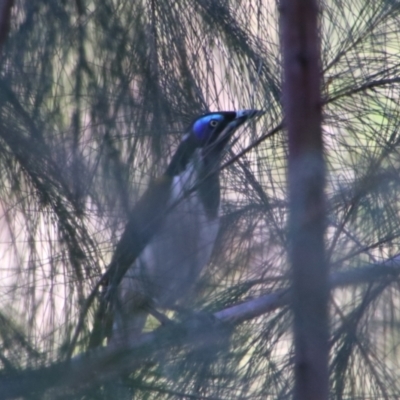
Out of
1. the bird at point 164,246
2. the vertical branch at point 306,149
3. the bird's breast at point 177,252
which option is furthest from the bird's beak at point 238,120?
the vertical branch at point 306,149

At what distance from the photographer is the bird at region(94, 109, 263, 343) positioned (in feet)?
4.82

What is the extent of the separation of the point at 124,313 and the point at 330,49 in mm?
826

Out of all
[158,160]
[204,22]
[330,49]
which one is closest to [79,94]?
[158,160]

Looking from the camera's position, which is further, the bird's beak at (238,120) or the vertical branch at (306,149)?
the bird's beak at (238,120)

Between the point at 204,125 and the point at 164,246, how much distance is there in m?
0.57

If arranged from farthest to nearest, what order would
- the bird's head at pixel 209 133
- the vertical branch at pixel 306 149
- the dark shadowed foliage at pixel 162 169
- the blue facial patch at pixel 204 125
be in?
1. the blue facial patch at pixel 204 125
2. the bird's head at pixel 209 133
3. the dark shadowed foliage at pixel 162 169
4. the vertical branch at pixel 306 149

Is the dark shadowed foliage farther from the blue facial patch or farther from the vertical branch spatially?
the vertical branch

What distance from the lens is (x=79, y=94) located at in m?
1.91

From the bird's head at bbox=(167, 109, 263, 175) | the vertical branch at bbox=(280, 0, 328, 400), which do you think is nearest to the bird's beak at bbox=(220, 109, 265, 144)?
the bird's head at bbox=(167, 109, 263, 175)

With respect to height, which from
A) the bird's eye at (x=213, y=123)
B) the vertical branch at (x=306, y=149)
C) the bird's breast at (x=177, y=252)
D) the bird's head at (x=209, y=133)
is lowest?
the vertical branch at (x=306, y=149)

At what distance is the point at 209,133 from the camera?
1922mm

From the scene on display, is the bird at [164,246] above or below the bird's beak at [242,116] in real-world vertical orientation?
below

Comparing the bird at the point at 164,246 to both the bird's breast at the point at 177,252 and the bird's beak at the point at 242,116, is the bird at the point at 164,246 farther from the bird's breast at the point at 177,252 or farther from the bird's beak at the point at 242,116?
the bird's beak at the point at 242,116

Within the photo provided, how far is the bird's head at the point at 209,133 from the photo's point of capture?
1.81 m
